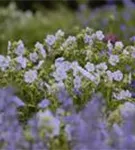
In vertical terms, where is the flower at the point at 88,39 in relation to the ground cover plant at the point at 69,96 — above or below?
above

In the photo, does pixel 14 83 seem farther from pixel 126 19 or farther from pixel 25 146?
pixel 126 19

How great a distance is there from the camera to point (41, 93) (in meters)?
3.36

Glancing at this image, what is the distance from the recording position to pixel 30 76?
3.31 metres

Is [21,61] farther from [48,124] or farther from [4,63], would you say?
[48,124]

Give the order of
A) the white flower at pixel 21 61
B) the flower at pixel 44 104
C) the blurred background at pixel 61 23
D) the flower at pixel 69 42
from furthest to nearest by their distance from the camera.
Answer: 1. the blurred background at pixel 61 23
2. the flower at pixel 69 42
3. the white flower at pixel 21 61
4. the flower at pixel 44 104

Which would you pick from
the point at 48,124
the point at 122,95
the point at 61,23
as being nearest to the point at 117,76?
the point at 122,95

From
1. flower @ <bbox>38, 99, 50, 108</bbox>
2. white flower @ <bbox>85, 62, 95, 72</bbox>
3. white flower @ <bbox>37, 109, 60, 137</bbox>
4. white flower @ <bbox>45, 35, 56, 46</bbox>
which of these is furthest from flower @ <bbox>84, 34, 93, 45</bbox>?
white flower @ <bbox>37, 109, 60, 137</bbox>

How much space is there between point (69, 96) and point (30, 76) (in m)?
0.25

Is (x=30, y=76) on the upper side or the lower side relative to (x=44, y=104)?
upper

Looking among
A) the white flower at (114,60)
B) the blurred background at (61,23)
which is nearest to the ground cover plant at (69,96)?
the white flower at (114,60)

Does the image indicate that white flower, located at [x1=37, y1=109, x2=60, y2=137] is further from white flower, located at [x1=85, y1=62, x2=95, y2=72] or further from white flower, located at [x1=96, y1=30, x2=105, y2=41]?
white flower, located at [x1=96, y1=30, x2=105, y2=41]

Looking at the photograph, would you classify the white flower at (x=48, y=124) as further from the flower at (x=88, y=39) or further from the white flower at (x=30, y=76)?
the flower at (x=88, y=39)

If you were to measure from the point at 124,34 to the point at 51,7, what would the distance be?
13.1 ft

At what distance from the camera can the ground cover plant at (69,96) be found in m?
2.63
